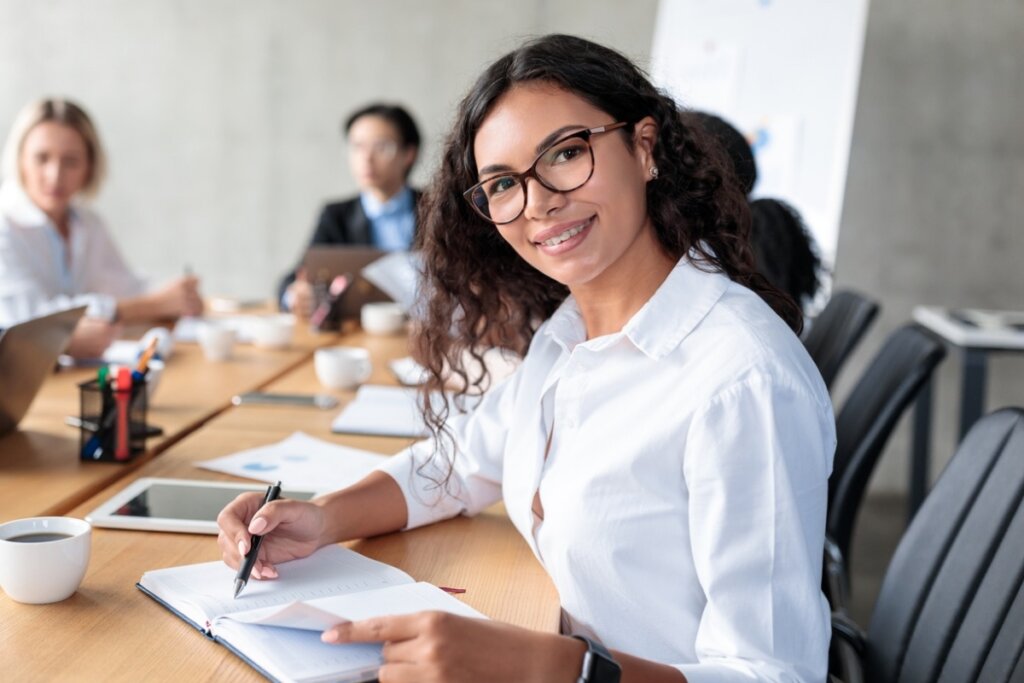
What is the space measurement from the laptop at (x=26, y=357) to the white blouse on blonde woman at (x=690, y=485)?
0.86 meters

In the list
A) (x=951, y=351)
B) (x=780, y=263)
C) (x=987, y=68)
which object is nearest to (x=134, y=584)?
(x=780, y=263)

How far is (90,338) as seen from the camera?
2.34 meters

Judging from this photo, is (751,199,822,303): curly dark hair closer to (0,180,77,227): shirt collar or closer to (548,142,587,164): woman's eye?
(548,142,587,164): woman's eye

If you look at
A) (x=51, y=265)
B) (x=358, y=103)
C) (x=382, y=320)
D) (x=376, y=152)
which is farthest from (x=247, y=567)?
Answer: (x=358, y=103)

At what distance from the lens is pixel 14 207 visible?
2.89 m

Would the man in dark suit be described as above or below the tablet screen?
above

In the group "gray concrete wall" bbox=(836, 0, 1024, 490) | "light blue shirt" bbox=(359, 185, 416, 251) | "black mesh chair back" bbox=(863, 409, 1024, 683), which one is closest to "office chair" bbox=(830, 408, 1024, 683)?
"black mesh chair back" bbox=(863, 409, 1024, 683)

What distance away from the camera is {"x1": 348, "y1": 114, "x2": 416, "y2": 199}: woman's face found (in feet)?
12.2

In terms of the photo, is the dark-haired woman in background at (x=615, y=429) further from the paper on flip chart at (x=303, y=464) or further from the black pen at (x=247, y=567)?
the paper on flip chart at (x=303, y=464)

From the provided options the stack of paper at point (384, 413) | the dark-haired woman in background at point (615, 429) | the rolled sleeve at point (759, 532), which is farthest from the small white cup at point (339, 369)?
the rolled sleeve at point (759, 532)

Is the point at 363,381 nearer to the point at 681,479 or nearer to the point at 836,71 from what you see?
the point at 681,479

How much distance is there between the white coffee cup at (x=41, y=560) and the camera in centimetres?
104

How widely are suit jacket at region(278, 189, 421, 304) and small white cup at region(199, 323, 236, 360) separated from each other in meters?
1.41

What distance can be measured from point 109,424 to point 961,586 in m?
1.20
